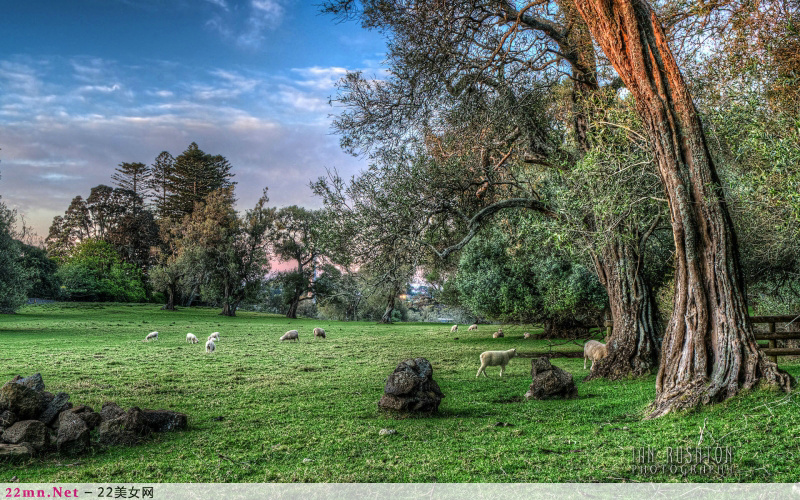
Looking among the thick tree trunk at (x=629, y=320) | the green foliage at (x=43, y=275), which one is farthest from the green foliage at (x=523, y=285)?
the green foliage at (x=43, y=275)

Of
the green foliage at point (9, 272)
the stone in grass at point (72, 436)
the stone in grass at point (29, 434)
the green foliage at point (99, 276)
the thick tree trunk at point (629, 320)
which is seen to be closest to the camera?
the stone in grass at point (29, 434)

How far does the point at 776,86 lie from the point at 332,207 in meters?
10.0

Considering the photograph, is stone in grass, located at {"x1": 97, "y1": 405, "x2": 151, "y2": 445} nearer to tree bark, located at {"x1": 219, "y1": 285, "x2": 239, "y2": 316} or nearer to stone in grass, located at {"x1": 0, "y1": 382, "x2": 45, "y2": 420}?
stone in grass, located at {"x1": 0, "y1": 382, "x2": 45, "y2": 420}

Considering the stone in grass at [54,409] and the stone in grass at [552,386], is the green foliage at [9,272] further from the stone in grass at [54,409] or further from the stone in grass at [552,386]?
the stone in grass at [552,386]

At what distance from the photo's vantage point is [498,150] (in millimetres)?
14133

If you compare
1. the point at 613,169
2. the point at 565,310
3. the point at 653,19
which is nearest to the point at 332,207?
the point at 613,169

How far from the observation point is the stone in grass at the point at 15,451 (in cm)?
645

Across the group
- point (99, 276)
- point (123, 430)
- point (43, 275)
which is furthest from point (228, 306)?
point (123, 430)

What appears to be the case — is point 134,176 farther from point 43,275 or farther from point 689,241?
point 689,241

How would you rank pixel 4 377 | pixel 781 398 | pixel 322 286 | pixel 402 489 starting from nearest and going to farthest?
pixel 402 489, pixel 781 398, pixel 4 377, pixel 322 286

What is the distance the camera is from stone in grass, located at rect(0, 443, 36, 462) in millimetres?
6449

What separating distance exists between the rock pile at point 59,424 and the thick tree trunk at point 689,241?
8351 mm

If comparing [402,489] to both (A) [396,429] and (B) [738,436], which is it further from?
(B) [738,436]

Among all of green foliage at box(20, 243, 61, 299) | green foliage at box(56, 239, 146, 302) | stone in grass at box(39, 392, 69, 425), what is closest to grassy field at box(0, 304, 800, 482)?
stone in grass at box(39, 392, 69, 425)
